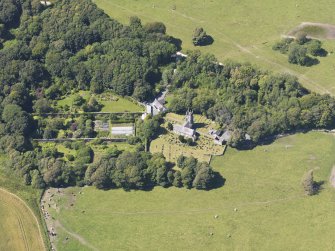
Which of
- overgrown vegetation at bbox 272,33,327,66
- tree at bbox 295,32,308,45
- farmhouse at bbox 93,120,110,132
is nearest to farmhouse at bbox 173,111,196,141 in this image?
farmhouse at bbox 93,120,110,132

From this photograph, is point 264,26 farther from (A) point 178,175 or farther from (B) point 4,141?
(B) point 4,141

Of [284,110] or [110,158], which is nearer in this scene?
[110,158]

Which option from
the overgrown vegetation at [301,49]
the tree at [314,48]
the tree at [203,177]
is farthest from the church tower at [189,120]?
the tree at [314,48]

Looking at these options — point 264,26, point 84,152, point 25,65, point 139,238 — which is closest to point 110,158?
point 84,152

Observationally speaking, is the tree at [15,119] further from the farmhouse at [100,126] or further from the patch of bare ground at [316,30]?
the patch of bare ground at [316,30]

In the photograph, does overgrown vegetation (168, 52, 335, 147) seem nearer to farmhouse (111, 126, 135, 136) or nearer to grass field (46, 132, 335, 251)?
grass field (46, 132, 335, 251)

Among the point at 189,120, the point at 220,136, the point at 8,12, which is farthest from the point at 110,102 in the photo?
the point at 8,12
